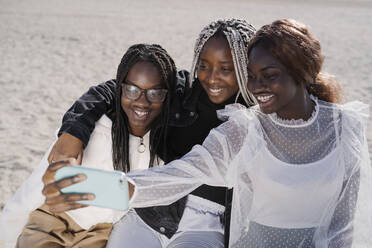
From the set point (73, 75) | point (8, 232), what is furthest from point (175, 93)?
point (73, 75)

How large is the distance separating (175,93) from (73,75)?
6081 millimetres

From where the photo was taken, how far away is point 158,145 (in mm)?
3051

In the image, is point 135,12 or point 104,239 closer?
point 104,239

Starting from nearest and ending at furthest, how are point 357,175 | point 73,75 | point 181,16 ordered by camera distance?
point 357,175 → point 73,75 → point 181,16

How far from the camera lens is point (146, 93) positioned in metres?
2.93

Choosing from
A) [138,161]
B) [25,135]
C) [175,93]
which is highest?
[175,93]

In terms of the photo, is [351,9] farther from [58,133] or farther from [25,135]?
[58,133]

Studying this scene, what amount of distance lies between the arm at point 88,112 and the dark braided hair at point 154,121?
128 millimetres

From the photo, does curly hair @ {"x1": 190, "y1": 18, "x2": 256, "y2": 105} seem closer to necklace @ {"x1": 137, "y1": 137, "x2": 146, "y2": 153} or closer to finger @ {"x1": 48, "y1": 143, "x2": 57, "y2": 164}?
necklace @ {"x1": 137, "y1": 137, "x2": 146, "y2": 153}

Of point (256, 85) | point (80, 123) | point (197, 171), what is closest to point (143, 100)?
point (80, 123)

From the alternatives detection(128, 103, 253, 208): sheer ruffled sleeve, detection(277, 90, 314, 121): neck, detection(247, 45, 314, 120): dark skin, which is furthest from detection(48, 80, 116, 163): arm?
detection(277, 90, 314, 121): neck

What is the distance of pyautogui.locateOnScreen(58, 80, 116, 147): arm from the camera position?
2922 millimetres

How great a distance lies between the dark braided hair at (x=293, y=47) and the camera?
2.34m

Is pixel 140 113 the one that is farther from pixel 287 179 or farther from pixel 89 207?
pixel 287 179
